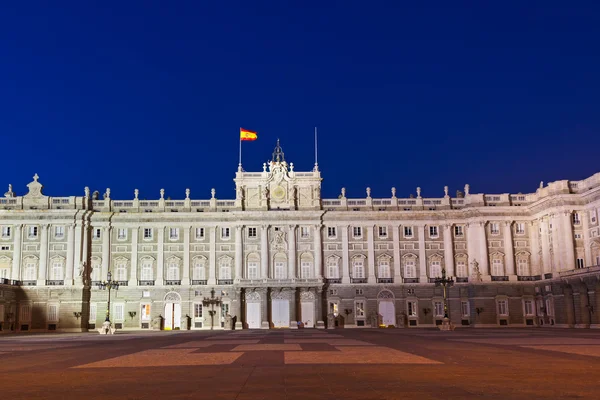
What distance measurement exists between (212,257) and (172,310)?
7.69 meters

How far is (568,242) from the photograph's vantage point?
7162 centimetres

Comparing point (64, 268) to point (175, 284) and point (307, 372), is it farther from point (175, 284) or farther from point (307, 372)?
point (307, 372)

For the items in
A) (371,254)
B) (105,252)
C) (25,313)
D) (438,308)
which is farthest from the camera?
(371,254)

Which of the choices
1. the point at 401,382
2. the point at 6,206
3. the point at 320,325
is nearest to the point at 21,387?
the point at 401,382

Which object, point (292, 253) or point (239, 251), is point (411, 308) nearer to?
point (292, 253)

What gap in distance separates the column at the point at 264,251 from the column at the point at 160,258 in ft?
38.3

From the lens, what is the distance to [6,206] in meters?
79.8

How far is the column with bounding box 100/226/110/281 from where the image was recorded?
80188mm

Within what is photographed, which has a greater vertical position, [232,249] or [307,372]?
[232,249]

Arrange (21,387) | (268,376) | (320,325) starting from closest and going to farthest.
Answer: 1. (21,387)
2. (268,376)
3. (320,325)

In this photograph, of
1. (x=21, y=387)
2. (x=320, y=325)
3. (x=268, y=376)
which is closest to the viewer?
(x=21, y=387)

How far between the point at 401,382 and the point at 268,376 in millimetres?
3623

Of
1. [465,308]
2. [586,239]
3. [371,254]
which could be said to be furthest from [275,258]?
[586,239]

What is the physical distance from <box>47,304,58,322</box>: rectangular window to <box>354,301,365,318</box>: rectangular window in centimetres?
3437
